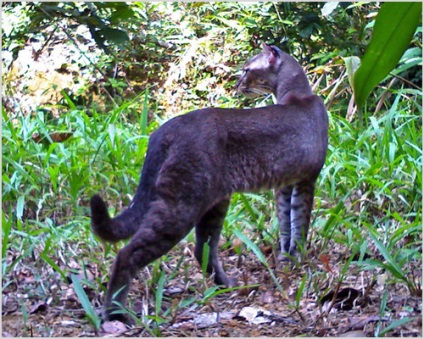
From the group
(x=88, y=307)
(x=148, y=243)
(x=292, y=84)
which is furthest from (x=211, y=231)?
(x=292, y=84)

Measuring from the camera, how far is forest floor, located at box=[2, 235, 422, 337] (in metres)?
2.86

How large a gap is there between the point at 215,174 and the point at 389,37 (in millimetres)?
1258

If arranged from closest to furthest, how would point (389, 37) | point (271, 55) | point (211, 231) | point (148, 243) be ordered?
point (389, 37), point (148, 243), point (211, 231), point (271, 55)

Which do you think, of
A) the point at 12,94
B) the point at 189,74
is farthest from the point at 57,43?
the point at 189,74

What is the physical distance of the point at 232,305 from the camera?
10.6ft

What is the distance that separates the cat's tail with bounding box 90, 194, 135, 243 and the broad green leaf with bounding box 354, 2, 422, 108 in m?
1.34

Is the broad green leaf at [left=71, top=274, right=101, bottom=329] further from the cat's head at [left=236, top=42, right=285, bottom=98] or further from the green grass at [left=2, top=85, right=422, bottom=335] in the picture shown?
the cat's head at [left=236, top=42, right=285, bottom=98]

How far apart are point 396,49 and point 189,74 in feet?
19.2

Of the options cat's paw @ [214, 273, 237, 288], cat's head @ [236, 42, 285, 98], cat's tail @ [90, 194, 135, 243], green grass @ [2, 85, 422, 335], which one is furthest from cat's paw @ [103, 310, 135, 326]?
cat's head @ [236, 42, 285, 98]

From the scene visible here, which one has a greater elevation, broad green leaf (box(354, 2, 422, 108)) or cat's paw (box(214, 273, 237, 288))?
broad green leaf (box(354, 2, 422, 108))

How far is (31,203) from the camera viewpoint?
4.21m

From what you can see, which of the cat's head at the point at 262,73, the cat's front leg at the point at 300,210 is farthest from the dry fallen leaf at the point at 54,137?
the cat's front leg at the point at 300,210

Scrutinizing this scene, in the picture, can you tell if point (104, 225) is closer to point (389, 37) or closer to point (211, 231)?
point (211, 231)

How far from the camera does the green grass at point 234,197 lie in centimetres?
346
